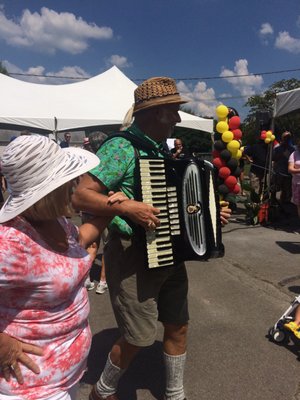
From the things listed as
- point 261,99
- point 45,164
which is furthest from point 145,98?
point 261,99

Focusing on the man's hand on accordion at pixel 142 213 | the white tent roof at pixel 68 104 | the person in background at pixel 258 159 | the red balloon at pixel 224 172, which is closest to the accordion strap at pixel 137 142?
the man's hand on accordion at pixel 142 213

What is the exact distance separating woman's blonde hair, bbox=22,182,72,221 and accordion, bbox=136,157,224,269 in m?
0.63

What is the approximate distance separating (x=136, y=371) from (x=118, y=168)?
1.69 m

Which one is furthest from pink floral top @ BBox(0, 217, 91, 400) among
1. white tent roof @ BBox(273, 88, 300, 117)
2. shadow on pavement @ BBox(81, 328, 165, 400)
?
white tent roof @ BBox(273, 88, 300, 117)

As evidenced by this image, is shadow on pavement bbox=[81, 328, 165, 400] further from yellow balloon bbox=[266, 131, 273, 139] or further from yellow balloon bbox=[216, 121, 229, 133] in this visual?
yellow balloon bbox=[266, 131, 273, 139]

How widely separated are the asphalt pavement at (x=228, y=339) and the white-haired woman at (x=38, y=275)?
1385 millimetres

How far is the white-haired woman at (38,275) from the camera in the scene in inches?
51.8

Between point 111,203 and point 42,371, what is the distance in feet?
2.62

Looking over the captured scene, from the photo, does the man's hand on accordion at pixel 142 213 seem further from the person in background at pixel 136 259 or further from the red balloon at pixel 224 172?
the red balloon at pixel 224 172

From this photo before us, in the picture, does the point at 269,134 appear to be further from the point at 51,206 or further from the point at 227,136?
the point at 51,206

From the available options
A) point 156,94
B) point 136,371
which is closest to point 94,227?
point 156,94

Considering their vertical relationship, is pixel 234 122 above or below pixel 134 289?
above

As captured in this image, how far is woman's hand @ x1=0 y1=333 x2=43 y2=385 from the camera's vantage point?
52.2 inches

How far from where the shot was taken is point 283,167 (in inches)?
350
